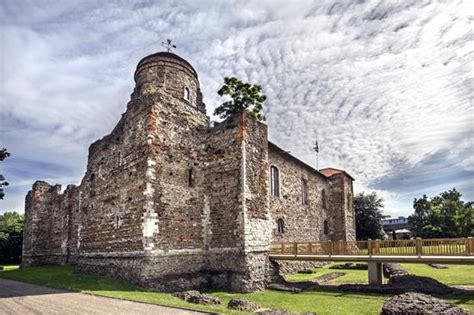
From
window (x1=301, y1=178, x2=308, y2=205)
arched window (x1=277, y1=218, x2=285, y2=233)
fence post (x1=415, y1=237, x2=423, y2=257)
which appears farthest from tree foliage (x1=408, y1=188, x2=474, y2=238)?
fence post (x1=415, y1=237, x2=423, y2=257)

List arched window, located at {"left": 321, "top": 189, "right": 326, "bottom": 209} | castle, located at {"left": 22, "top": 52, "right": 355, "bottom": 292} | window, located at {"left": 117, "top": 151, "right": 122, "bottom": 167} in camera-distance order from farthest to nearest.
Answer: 1. arched window, located at {"left": 321, "top": 189, "right": 326, "bottom": 209}
2. window, located at {"left": 117, "top": 151, "right": 122, "bottom": 167}
3. castle, located at {"left": 22, "top": 52, "right": 355, "bottom": 292}

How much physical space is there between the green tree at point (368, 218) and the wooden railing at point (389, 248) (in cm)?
2445

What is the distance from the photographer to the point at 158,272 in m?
15.6

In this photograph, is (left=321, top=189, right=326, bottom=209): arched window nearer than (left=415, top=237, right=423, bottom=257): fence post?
No

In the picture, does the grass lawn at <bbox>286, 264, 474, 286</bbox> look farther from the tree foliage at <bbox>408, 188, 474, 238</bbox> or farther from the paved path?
the tree foliage at <bbox>408, 188, 474, 238</bbox>

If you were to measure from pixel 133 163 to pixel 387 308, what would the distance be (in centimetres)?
1263

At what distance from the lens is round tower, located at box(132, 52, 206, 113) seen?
2012cm

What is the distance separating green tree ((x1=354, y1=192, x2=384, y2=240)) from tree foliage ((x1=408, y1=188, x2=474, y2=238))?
5.86 m

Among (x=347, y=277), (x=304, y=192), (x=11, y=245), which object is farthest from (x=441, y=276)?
(x=11, y=245)

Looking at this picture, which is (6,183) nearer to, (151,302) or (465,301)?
(151,302)

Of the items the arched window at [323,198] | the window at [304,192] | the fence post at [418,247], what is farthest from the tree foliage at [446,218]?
the fence post at [418,247]

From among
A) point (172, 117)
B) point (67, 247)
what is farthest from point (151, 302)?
Result: point (67, 247)

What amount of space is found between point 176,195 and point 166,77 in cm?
716

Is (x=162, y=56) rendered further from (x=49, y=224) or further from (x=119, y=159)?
(x=49, y=224)
